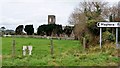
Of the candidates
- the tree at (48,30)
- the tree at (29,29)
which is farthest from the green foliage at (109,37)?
the tree at (29,29)

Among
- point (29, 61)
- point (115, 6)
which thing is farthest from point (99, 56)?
point (115, 6)

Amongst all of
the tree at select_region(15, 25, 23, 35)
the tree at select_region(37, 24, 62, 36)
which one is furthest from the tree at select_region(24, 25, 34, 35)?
the tree at select_region(37, 24, 62, 36)

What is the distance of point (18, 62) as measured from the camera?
434 inches

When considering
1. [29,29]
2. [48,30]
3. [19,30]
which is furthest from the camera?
[29,29]

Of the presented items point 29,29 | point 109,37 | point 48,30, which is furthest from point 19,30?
point 109,37

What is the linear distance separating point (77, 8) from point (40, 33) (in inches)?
1653

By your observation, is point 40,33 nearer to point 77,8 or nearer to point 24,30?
point 24,30

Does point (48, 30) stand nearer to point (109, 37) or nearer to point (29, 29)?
point (29, 29)

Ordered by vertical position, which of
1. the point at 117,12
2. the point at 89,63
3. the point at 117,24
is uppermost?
the point at 117,12

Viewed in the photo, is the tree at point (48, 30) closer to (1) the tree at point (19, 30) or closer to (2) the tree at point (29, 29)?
(2) the tree at point (29, 29)

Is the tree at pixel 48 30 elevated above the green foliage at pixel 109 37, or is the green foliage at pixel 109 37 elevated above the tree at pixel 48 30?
the tree at pixel 48 30

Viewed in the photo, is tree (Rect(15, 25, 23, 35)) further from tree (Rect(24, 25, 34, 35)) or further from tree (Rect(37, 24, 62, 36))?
tree (Rect(37, 24, 62, 36))

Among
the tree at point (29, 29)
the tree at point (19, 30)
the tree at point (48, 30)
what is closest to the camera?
the tree at point (19, 30)

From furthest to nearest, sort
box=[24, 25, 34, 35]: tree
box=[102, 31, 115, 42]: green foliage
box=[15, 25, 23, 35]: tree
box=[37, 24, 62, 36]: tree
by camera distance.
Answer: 1. box=[24, 25, 34, 35]: tree
2. box=[37, 24, 62, 36]: tree
3. box=[15, 25, 23, 35]: tree
4. box=[102, 31, 115, 42]: green foliage
